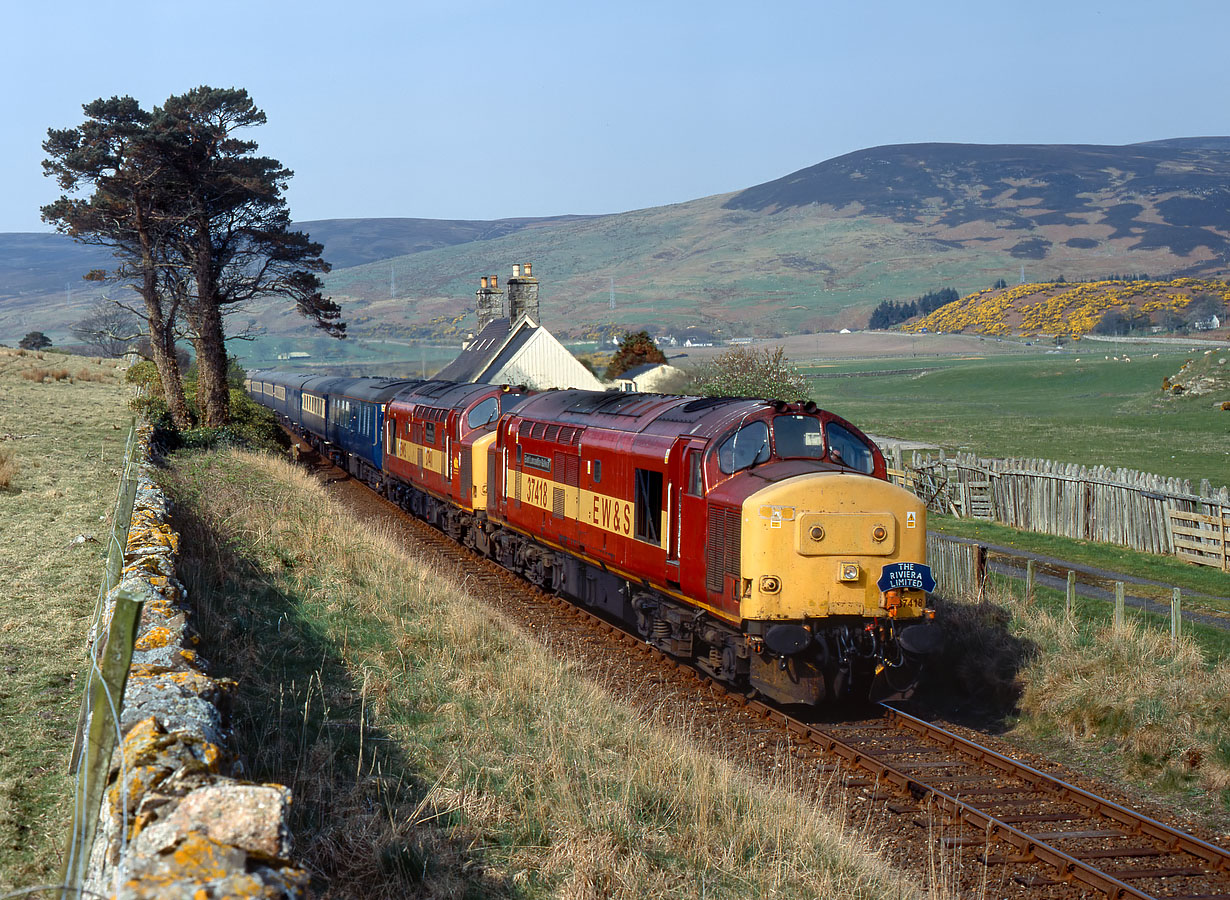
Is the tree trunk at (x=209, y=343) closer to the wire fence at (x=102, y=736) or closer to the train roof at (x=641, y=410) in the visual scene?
the train roof at (x=641, y=410)

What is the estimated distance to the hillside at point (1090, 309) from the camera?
170500 millimetres

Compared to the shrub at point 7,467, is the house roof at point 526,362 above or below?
above

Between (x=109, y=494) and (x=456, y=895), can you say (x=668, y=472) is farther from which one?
(x=109, y=494)

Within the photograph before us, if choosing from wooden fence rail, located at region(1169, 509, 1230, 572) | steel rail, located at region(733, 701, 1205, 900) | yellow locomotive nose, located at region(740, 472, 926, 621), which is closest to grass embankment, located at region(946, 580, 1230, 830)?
steel rail, located at region(733, 701, 1205, 900)

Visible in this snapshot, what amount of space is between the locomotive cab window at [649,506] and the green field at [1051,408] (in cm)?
2432

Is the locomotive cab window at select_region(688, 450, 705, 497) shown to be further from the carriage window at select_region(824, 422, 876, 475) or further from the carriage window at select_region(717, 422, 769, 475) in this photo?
the carriage window at select_region(824, 422, 876, 475)

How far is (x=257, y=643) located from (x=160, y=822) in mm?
7420

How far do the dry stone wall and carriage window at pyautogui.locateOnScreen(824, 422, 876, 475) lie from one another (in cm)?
952

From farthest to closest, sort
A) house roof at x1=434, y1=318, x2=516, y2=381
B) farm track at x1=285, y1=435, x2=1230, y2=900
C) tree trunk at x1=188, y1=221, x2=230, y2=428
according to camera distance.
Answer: house roof at x1=434, y1=318, x2=516, y2=381
tree trunk at x1=188, y1=221, x2=230, y2=428
farm track at x1=285, y1=435, x2=1230, y2=900

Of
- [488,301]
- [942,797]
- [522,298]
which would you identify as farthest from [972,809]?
[488,301]

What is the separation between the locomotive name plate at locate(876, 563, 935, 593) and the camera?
13922 millimetres

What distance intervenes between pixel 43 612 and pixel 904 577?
10.1m

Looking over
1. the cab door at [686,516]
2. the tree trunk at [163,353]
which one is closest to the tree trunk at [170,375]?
the tree trunk at [163,353]

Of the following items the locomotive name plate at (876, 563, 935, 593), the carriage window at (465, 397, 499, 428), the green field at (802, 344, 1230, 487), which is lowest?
the green field at (802, 344, 1230, 487)
